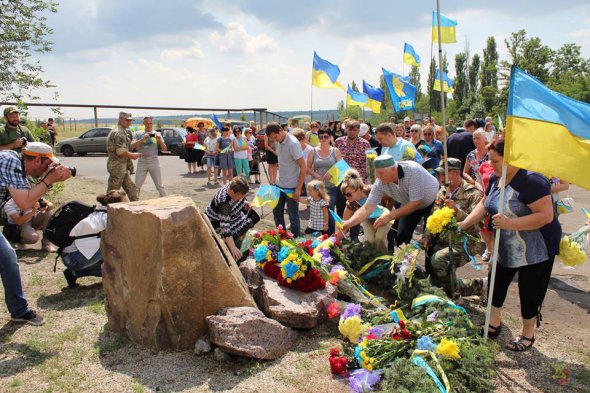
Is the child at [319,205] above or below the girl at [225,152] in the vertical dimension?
below

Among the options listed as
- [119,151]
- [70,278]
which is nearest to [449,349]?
[70,278]

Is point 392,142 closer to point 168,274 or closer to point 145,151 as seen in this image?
point 168,274

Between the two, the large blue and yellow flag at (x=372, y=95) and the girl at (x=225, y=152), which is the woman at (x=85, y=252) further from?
the large blue and yellow flag at (x=372, y=95)

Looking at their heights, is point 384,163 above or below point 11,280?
above

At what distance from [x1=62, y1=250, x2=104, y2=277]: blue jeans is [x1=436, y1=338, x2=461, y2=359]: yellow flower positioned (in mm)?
3872

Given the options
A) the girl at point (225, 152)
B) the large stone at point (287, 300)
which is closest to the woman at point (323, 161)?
the large stone at point (287, 300)

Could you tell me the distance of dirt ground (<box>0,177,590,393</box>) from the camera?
11.9 feet

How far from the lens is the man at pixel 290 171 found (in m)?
6.74

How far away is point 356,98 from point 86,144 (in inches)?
545

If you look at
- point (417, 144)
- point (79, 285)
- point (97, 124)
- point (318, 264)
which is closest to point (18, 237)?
point (79, 285)

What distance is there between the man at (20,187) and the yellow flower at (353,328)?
289 centimetres

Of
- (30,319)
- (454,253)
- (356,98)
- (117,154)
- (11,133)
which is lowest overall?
(30,319)

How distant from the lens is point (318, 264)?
490cm

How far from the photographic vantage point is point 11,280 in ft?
14.2
